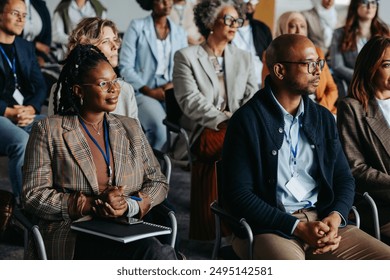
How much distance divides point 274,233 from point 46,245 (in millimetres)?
887

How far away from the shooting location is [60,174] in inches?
114

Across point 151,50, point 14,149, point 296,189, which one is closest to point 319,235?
point 296,189

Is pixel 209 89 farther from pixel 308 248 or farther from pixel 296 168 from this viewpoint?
pixel 308 248

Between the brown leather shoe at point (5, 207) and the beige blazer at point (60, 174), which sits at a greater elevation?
the beige blazer at point (60, 174)

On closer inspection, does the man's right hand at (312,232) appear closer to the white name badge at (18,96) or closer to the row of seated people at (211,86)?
the row of seated people at (211,86)

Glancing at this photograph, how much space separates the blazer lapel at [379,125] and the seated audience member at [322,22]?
2905mm

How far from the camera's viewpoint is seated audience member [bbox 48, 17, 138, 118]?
3873mm

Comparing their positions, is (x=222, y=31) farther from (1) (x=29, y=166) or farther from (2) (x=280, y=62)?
(1) (x=29, y=166)

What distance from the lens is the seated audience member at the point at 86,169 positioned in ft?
9.23

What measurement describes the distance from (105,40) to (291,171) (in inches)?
55.6

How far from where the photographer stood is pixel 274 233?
290cm

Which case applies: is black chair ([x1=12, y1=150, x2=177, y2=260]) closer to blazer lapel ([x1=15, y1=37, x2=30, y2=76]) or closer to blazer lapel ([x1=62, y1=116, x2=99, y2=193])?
blazer lapel ([x1=62, y1=116, x2=99, y2=193])

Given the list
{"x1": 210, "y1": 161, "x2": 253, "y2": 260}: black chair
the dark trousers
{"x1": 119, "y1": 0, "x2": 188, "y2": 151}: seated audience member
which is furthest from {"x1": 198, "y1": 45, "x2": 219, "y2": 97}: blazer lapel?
the dark trousers

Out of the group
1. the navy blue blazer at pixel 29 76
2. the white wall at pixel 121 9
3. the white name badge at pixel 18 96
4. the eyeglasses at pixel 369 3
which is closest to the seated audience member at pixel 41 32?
the white wall at pixel 121 9
